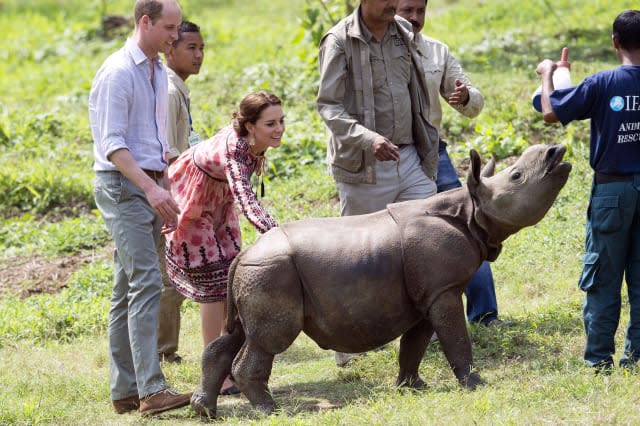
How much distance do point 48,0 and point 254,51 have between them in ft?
28.0

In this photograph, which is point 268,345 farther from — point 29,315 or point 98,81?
point 29,315

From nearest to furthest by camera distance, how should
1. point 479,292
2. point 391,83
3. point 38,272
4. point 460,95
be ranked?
point 391,83 → point 460,95 → point 479,292 → point 38,272

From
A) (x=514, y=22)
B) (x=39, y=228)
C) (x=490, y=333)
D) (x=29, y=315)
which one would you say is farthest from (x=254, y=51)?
(x=490, y=333)

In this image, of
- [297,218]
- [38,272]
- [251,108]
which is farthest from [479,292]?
[38,272]

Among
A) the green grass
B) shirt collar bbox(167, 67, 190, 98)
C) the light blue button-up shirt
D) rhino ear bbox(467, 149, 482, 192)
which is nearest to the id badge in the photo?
shirt collar bbox(167, 67, 190, 98)

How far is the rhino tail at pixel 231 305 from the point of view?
568cm

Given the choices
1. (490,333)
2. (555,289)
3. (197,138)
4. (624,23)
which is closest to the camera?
(624,23)

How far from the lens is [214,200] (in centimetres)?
630

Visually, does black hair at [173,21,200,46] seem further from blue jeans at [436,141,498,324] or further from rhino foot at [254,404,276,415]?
rhino foot at [254,404,276,415]

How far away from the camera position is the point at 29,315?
27.1ft

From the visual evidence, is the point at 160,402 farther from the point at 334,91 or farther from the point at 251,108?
the point at 334,91

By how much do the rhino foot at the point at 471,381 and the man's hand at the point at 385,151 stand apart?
1.29 meters

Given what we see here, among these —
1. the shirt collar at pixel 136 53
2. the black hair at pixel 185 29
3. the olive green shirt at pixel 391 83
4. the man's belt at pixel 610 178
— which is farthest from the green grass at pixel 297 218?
the black hair at pixel 185 29

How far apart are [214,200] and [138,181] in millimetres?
779
